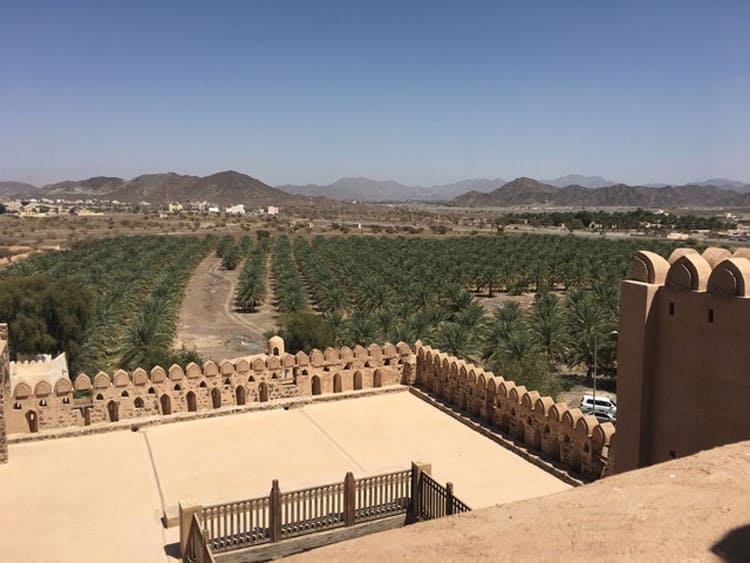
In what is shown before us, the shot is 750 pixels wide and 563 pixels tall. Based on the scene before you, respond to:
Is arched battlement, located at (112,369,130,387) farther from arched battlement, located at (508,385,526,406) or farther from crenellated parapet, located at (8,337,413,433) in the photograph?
arched battlement, located at (508,385,526,406)

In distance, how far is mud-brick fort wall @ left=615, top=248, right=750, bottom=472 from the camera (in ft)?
20.5

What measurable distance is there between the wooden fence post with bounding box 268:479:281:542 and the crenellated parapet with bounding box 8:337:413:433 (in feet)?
15.6

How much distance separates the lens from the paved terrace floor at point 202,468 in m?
7.73

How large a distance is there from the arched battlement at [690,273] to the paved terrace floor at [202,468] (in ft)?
11.1

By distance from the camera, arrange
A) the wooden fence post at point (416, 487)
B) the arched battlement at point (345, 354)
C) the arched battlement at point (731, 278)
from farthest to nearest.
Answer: the arched battlement at point (345, 354)
the wooden fence post at point (416, 487)
the arched battlement at point (731, 278)

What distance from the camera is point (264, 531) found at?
7594 millimetres

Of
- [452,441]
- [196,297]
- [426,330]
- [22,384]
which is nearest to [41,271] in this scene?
[196,297]

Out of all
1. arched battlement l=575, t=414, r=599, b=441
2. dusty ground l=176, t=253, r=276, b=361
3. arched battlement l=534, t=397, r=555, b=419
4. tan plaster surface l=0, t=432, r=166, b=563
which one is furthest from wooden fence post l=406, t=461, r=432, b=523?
dusty ground l=176, t=253, r=276, b=361

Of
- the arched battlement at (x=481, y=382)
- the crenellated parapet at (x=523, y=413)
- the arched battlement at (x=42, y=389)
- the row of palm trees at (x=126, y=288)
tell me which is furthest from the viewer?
the row of palm trees at (x=126, y=288)

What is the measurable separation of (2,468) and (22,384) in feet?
5.09

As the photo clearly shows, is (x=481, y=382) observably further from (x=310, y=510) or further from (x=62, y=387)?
(x=62, y=387)

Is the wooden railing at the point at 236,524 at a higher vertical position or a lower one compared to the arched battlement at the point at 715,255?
lower

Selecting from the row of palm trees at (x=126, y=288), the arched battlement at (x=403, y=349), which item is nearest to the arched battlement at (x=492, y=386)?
the arched battlement at (x=403, y=349)

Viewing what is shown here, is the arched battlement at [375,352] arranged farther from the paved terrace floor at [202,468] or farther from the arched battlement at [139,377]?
the arched battlement at [139,377]
